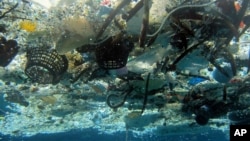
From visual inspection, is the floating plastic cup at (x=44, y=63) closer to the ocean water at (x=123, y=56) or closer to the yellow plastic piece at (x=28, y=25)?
the ocean water at (x=123, y=56)

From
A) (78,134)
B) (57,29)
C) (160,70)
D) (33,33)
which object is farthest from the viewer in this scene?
(78,134)

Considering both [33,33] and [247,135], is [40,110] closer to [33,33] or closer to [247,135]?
[33,33]

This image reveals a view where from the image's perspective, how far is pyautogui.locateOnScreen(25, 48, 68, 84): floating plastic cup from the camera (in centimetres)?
724

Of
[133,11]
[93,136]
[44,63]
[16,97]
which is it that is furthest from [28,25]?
[93,136]

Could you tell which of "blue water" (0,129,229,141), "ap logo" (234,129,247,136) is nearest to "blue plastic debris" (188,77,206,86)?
"ap logo" (234,129,247,136)

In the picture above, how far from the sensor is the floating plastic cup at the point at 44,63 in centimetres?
724

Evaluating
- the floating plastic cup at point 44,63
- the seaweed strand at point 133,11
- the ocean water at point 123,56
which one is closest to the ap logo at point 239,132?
the ocean water at point 123,56

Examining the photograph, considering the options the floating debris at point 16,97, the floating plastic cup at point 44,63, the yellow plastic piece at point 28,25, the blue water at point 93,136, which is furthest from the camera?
the blue water at point 93,136

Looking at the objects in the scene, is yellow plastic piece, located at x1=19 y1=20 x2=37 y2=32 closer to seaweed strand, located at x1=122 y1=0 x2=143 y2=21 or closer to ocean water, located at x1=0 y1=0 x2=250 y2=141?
ocean water, located at x1=0 y1=0 x2=250 y2=141

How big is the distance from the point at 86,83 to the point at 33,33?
→ 4.67m

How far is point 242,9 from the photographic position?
5.74m

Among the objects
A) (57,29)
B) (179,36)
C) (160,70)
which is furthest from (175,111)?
(57,29)

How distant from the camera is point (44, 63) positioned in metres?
7.23

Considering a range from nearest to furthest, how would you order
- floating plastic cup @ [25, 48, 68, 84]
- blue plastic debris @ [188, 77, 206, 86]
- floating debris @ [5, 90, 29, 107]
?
floating plastic cup @ [25, 48, 68, 84] < blue plastic debris @ [188, 77, 206, 86] < floating debris @ [5, 90, 29, 107]
